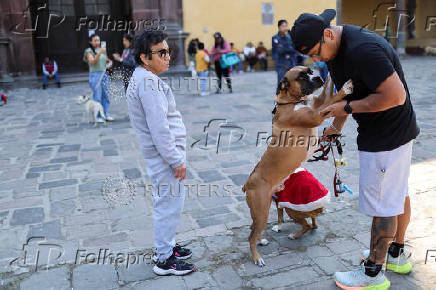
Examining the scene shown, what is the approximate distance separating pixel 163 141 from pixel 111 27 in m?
15.5

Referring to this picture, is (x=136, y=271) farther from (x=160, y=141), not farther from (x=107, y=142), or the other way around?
(x=107, y=142)

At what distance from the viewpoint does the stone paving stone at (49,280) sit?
3.22 meters

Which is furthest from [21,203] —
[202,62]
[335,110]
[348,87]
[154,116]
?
[202,62]

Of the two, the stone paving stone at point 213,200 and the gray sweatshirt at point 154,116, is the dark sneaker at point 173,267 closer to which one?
the gray sweatshirt at point 154,116

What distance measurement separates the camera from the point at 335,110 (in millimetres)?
2838

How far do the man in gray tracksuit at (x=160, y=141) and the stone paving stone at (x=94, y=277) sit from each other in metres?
0.39

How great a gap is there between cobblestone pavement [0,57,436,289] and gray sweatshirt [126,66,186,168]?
0.98 metres

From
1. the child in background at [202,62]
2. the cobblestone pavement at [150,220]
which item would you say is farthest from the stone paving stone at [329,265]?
the child in background at [202,62]

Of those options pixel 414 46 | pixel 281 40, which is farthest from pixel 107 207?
pixel 414 46

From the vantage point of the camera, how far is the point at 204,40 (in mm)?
18516

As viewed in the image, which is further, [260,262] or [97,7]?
[97,7]

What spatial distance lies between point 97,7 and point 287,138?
15.6 metres

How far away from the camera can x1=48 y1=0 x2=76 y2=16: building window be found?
16.3m

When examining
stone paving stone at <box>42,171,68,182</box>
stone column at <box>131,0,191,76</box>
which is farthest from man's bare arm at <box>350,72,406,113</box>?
stone column at <box>131,0,191,76</box>
